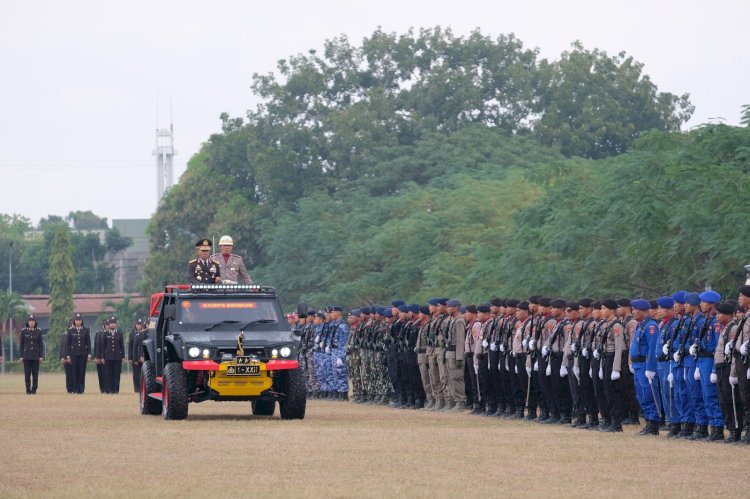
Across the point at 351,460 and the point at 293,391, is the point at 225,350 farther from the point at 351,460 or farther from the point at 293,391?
the point at 351,460

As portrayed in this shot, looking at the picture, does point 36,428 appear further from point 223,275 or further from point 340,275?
point 340,275

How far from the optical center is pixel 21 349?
40438mm

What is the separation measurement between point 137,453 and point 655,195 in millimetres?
20706

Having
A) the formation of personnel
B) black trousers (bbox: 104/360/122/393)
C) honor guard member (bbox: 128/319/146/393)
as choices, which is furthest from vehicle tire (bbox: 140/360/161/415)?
black trousers (bbox: 104/360/122/393)

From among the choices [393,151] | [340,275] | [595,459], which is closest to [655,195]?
[595,459]

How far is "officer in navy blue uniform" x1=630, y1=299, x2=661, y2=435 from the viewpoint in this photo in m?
20.8

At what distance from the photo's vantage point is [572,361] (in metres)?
23.1

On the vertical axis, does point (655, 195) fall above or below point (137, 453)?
above

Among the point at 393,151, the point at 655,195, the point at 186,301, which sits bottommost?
the point at 186,301

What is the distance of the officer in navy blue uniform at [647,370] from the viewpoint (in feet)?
68.3

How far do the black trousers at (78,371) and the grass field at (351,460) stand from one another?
52.9ft

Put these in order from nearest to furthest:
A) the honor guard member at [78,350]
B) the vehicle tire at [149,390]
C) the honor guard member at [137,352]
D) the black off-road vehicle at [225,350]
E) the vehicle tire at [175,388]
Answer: the black off-road vehicle at [225,350], the vehicle tire at [175,388], the vehicle tire at [149,390], the honor guard member at [137,352], the honor guard member at [78,350]

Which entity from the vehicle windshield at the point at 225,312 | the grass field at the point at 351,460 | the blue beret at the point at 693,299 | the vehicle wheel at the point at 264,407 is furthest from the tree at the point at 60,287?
the blue beret at the point at 693,299

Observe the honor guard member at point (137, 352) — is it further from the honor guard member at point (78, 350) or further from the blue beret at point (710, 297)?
the blue beret at point (710, 297)
